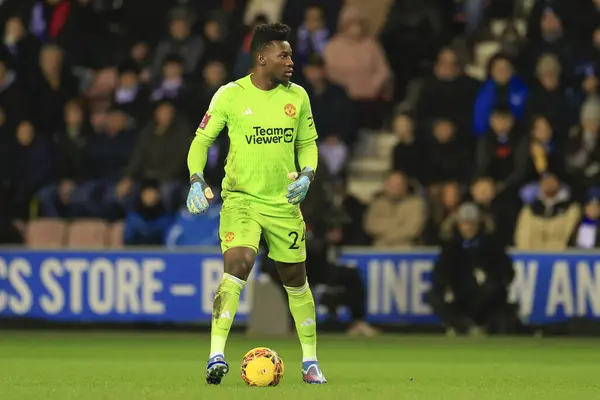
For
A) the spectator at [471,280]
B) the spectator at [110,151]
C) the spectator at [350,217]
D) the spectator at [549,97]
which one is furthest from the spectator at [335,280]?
the spectator at [110,151]

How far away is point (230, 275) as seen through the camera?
33.0 ft

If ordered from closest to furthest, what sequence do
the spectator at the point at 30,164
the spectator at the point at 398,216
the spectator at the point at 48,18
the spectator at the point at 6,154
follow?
the spectator at the point at 398,216
the spectator at the point at 30,164
the spectator at the point at 6,154
the spectator at the point at 48,18

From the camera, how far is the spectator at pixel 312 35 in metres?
20.3

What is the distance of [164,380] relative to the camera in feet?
35.6

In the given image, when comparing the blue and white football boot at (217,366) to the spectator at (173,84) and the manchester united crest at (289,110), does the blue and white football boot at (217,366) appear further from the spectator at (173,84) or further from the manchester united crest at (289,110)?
the spectator at (173,84)

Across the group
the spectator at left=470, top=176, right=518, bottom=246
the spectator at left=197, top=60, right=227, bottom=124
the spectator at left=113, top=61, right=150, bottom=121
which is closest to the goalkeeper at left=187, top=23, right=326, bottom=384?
the spectator at left=470, top=176, right=518, bottom=246

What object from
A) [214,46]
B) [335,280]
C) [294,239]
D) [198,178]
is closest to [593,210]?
[335,280]

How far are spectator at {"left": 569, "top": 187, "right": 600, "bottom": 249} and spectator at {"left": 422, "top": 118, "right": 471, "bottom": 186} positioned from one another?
70.5 inches

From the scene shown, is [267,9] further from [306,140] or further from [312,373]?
[312,373]

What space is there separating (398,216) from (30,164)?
502 cm

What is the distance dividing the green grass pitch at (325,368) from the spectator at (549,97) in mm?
3438

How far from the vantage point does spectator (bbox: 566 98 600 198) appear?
1831 cm

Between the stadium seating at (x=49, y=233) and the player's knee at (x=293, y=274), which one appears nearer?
the player's knee at (x=293, y=274)

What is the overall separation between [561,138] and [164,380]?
938 cm
